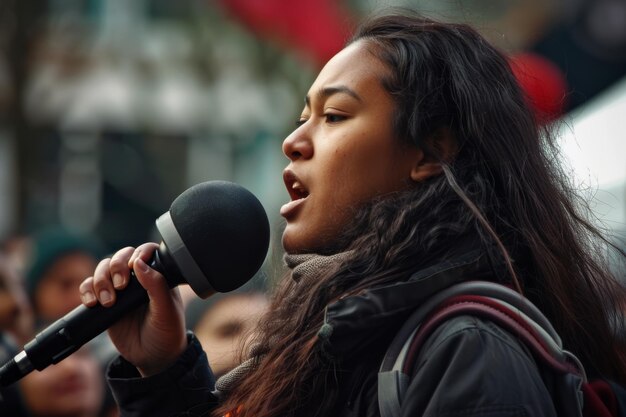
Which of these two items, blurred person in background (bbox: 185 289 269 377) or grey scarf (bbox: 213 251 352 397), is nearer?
grey scarf (bbox: 213 251 352 397)

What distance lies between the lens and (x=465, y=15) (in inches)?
104

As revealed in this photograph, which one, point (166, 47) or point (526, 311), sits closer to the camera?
point (526, 311)

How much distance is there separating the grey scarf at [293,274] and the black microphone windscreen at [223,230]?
89 millimetres

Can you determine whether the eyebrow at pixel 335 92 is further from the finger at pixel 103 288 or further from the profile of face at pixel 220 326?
the profile of face at pixel 220 326

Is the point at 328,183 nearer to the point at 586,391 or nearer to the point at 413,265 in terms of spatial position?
the point at 413,265

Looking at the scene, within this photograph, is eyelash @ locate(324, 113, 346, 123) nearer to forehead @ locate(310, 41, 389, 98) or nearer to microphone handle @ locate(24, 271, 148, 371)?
forehead @ locate(310, 41, 389, 98)

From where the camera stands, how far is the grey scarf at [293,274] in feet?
7.00

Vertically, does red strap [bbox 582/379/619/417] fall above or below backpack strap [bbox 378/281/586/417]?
below

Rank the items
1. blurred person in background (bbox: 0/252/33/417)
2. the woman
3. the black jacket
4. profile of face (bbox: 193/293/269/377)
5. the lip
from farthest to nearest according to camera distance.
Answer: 1. blurred person in background (bbox: 0/252/33/417)
2. profile of face (bbox: 193/293/269/377)
3. the lip
4. the woman
5. the black jacket

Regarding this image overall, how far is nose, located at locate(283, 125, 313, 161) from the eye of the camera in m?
2.24

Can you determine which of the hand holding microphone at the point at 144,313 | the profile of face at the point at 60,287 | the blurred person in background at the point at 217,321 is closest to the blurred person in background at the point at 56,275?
the profile of face at the point at 60,287

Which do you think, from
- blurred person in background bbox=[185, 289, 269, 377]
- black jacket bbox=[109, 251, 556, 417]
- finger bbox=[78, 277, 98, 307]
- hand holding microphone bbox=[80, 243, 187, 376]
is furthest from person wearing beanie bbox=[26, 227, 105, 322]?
black jacket bbox=[109, 251, 556, 417]

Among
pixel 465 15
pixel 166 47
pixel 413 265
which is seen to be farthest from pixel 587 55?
pixel 166 47

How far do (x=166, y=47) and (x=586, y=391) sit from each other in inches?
939
